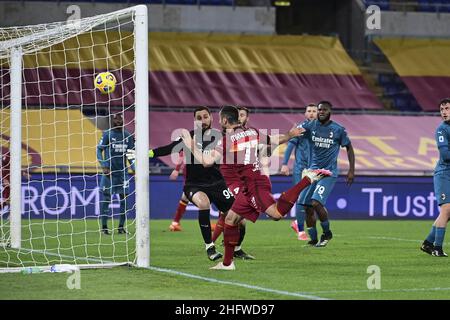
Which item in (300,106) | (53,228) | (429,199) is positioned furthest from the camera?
(300,106)

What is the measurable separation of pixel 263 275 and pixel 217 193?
2129 mm

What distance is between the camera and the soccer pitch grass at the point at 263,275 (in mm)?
8484

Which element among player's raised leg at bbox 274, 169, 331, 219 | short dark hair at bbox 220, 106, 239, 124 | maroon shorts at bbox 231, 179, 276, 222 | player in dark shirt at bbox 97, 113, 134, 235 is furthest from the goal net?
player's raised leg at bbox 274, 169, 331, 219

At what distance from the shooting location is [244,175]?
1101 centimetres

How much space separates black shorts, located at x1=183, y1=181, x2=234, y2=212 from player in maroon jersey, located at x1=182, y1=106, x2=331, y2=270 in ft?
2.79

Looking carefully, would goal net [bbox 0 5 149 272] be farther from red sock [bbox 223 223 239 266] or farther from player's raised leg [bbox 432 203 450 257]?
player's raised leg [bbox 432 203 450 257]

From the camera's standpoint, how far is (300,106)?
89.9 ft

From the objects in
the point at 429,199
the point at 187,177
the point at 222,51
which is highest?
the point at 222,51

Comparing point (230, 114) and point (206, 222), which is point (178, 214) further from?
point (230, 114)

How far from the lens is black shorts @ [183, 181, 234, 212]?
11.9 m

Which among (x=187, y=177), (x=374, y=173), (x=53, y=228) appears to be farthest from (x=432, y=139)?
(x=187, y=177)
